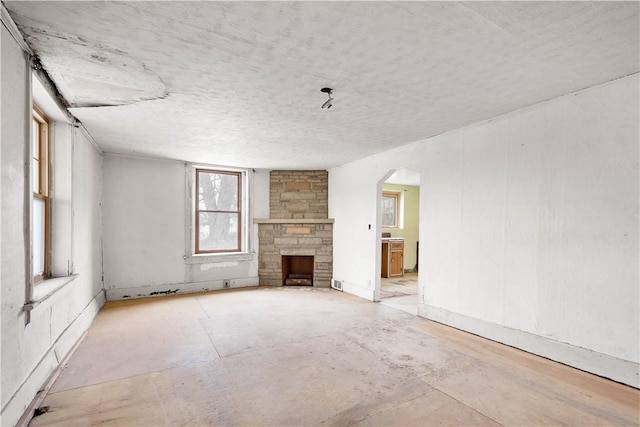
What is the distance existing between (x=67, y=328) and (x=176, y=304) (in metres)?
1.89

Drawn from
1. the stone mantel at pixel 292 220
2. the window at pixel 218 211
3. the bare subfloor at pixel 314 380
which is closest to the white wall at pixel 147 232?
the window at pixel 218 211

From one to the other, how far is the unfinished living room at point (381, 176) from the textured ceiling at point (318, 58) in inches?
A: 0.7

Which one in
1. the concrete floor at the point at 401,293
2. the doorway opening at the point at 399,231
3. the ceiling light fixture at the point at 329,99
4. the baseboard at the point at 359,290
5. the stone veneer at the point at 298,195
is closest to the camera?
Answer: the ceiling light fixture at the point at 329,99

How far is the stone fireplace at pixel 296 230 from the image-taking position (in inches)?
251

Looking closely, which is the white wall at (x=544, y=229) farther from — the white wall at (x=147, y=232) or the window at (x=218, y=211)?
the white wall at (x=147, y=232)

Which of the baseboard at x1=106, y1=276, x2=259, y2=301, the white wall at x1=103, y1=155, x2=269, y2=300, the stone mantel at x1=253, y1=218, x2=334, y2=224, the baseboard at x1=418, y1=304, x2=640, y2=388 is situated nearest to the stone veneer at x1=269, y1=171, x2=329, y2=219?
the stone mantel at x1=253, y1=218, x2=334, y2=224

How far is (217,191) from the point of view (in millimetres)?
6211

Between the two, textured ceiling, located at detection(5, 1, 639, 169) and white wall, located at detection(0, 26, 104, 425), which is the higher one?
textured ceiling, located at detection(5, 1, 639, 169)

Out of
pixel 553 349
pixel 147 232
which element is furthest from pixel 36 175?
pixel 553 349

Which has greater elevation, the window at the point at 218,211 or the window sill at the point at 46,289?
the window at the point at 218,211

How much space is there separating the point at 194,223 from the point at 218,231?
52 cm

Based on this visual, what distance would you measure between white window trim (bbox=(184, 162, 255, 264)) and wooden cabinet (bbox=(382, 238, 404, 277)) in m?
3.13

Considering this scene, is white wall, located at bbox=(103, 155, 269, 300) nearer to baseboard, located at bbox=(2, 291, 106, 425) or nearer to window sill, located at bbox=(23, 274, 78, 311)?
baseboard, located at bbox=(2, 291, 106, 425)

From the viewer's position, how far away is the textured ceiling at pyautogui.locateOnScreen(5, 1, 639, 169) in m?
1.67
